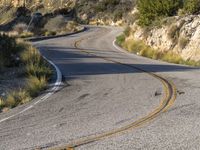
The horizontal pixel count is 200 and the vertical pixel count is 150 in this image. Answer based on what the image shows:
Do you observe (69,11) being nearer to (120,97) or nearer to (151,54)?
(151,54)

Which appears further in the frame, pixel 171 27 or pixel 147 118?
pixel 171 27

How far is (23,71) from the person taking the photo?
65.8 ft

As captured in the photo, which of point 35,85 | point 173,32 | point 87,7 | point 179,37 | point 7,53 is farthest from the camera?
point 87,7

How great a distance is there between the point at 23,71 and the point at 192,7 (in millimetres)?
16150

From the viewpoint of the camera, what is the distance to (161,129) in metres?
10.0

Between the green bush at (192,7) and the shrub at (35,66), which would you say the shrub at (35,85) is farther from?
the green bush at (192,7)

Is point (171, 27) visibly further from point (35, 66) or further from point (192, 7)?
point (35, 66)

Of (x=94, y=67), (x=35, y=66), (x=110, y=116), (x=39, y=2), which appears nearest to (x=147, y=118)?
(x=110, y=116)

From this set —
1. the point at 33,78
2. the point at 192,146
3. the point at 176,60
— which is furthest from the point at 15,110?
the point at 176,60

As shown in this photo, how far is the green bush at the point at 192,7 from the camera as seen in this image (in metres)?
32.4

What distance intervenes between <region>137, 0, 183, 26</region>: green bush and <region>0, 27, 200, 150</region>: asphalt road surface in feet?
55.3

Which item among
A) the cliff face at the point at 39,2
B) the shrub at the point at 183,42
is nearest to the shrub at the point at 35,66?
the shrub at the point at 183,42

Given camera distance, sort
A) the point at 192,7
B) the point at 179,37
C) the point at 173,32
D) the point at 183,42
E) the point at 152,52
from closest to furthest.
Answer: the point at 183,42 < the point at 179,37 < the point at 173,32 < the point at 192,7 < the point at 152,52

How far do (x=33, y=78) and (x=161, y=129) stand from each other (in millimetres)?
8515
